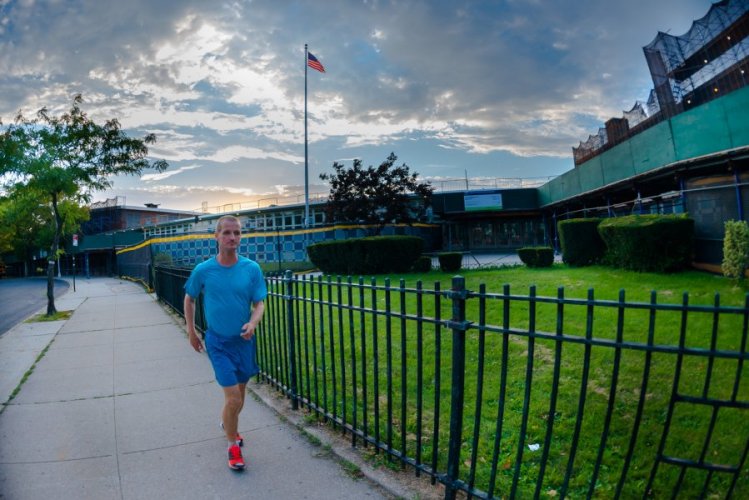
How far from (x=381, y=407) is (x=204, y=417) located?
1.84 m

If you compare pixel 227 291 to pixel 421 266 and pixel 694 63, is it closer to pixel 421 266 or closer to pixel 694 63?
pixel 421 266

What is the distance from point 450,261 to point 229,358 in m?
15.2

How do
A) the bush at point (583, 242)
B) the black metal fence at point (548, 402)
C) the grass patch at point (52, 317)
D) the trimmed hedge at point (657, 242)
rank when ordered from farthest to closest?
the bush at point (583, 242)
the grass patch at point (52, 317)
the trimmed hedge at point (657, 242)
the black metal fence at point (548, 402)

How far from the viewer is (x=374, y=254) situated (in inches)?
745

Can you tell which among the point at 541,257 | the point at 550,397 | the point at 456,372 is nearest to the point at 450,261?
the point at 541,257

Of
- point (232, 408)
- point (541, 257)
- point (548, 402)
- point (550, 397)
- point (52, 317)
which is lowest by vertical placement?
point (52, 317)

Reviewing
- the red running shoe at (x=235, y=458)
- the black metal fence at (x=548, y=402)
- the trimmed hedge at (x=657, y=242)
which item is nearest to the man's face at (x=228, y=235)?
the black metal fence at (x=548, y=402)

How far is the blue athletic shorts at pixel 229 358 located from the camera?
12.1ft

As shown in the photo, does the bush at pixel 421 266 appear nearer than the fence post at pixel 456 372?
No

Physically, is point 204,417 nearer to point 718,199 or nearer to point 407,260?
point 718,199

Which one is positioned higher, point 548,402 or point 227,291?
point 227,291

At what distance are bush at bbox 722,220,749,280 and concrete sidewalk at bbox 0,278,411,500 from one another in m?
9.38

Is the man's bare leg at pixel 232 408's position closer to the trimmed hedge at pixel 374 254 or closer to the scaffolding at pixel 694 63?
the trimmed hedge at pixel 374 254

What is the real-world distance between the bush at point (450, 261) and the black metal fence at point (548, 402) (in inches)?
440
